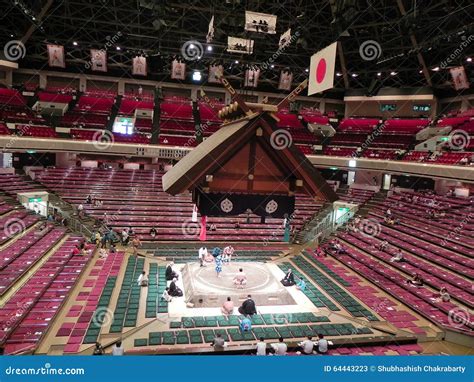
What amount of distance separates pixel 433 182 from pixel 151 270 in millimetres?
24224

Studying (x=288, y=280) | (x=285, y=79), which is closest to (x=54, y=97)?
(x=285, y=79)

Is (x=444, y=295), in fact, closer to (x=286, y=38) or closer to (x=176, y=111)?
(x=286, y=38)

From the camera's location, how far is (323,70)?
6.73m

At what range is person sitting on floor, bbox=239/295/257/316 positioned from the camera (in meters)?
11.9

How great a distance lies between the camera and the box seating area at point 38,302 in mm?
8875

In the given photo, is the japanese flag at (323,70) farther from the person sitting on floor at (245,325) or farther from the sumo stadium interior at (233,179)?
the person sitting on floor at (245,325)

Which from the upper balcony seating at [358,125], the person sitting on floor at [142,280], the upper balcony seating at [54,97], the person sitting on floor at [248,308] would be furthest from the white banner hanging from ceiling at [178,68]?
the person sitting on floor at [248,308]

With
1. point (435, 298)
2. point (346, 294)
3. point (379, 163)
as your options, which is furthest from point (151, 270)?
point (379, 163)

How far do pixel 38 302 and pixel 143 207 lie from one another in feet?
43.4

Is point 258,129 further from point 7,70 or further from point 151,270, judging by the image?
point 7,70

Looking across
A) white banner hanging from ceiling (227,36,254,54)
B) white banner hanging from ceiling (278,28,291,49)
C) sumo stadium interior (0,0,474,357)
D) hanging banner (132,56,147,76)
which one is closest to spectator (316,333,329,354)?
sumo stadium interior (0,0,474,357)

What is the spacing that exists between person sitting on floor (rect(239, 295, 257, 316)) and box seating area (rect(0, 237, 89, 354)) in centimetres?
629

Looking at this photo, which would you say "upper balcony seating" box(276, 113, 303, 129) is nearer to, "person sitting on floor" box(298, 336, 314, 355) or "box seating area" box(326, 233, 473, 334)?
"box seating area" box(326, 233, 473, 334)

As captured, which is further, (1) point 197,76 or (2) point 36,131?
(1) point 197,76
